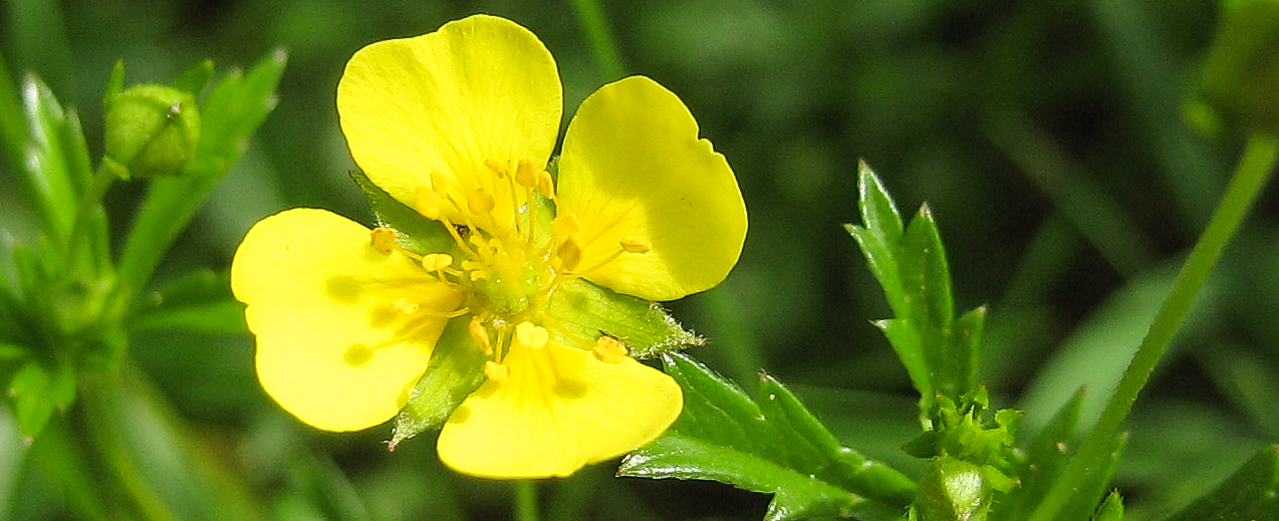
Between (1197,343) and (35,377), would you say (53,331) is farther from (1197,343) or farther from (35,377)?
(1197,343)

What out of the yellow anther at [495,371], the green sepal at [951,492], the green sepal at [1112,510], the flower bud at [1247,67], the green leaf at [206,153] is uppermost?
the flower bud at [1247,67]

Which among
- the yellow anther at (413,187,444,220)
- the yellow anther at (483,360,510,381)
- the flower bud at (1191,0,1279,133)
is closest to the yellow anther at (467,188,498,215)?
the yellow anther at (413,187,444,220)

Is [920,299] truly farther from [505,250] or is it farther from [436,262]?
[436,262]

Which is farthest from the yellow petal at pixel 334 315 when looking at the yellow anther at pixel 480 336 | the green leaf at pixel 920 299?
the green leaf at pixel 920 299

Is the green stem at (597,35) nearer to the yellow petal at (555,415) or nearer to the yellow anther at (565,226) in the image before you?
the yellow anther at (565,226)

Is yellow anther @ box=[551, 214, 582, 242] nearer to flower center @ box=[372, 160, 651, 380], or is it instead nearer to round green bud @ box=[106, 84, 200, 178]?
flower center @ box=[372, 160, 651, 380]

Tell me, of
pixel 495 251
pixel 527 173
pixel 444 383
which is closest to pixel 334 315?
pixel 444 383
